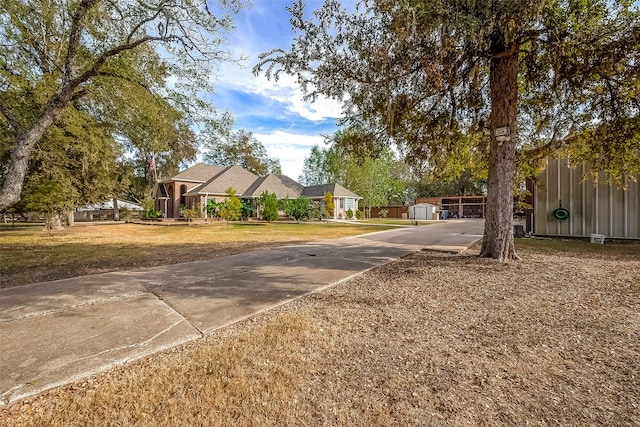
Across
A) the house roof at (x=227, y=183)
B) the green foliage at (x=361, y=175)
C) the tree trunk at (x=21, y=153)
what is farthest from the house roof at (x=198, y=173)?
the tree trunk at (x=21, y=153)

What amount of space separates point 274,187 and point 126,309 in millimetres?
26393

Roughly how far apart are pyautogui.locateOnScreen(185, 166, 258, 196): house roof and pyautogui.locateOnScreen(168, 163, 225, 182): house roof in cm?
70

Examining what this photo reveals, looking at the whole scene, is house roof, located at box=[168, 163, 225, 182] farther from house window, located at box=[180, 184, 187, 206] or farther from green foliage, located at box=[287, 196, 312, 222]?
green foliage, located at box=[287, 196, 312, 222]

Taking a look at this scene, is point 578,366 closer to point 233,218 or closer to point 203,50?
point 203,50

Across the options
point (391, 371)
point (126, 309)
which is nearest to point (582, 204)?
point (391, 371)

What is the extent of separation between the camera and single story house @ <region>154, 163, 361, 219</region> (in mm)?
27870

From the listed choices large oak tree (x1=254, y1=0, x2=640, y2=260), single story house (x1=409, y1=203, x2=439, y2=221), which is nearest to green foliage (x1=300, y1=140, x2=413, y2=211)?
single story house (x1=409, y1=203, x2=439, y2=221)

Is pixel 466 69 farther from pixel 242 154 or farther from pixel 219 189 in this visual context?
pixel 242 154

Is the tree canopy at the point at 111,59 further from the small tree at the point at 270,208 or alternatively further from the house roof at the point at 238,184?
the house roof at the point at 238,184

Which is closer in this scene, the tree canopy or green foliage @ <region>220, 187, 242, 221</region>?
the tree canopy

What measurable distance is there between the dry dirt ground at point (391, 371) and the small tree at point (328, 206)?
26463 millimetres

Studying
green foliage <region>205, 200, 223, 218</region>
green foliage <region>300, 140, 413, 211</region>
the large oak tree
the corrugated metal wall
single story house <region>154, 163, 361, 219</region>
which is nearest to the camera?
the large oak tree

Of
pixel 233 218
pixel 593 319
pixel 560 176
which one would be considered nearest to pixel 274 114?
pixel 233 218

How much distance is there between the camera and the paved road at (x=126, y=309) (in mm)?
2410
